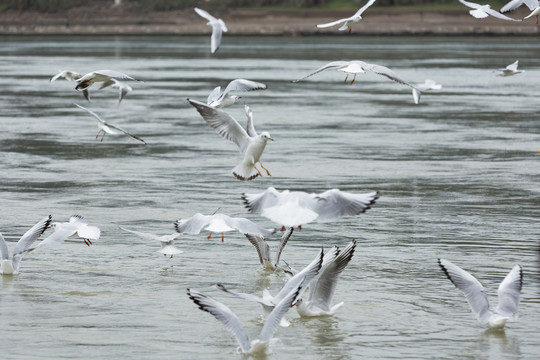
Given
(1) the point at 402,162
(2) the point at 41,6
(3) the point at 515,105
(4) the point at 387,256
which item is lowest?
(2) the point at 41,6

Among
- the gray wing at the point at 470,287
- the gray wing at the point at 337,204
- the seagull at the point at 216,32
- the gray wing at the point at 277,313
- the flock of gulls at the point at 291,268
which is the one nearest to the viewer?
the gray wing at the point at 277,313

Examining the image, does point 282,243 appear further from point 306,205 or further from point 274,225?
point 274,225

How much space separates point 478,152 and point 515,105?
7.66 meters

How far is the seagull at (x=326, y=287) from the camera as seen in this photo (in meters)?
8.51

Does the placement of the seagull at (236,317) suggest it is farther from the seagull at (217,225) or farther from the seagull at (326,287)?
the seagull at (217,225)

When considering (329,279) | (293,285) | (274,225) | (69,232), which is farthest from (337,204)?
(274,225)

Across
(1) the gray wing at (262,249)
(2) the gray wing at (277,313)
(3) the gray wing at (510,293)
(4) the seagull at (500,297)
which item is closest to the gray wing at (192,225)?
(1) the gray wing at (262,249)

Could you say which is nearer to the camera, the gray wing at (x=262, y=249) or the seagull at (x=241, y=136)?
the seagull at (x=241, y=136)

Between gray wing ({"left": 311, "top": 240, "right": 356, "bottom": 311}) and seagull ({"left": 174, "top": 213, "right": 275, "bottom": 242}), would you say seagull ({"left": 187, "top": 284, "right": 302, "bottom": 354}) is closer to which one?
gray wing ({"left": 311, "top": 240, "right": 356, "bottom": 311})

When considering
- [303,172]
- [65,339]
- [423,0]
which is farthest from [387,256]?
[423,0]

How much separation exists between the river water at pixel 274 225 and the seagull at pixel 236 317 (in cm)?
51

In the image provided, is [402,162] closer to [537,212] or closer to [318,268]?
[537,212]

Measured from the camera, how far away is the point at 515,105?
2464cm

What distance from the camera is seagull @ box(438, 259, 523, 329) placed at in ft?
27.0
